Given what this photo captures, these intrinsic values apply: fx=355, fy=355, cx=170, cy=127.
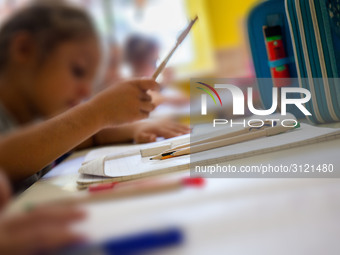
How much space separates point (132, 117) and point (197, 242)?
0.28 meters

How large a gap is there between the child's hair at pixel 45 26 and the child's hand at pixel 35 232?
2.17 feet

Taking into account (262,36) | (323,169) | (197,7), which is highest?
(197,7)

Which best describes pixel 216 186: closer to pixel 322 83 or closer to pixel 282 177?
pixel 282 177

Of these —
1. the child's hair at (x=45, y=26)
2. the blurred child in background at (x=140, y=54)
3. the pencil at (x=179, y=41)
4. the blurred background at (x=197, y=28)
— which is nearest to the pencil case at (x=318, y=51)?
the pencil at (x=179, y=41)

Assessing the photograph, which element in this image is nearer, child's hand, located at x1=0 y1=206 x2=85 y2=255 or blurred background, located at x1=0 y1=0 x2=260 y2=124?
child's hand, located at x1=0 y1=206 x2=85 y2=255

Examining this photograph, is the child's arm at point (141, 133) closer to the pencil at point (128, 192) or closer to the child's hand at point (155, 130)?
the child's hand at point (155, 130)

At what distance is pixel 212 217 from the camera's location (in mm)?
177

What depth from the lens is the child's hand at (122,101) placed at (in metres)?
0.39

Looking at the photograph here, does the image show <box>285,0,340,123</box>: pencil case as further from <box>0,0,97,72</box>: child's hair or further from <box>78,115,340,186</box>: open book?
<box>0,0,97,72</box>: child's hair

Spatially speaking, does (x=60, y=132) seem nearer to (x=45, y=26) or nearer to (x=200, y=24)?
(x=45, y=26)

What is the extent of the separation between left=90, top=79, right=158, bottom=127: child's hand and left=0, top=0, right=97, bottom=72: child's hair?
0.43 metres

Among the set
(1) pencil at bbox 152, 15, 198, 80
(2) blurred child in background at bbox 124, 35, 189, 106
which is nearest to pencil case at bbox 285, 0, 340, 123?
(1) pencil at bbox 152, 15, 198, 80

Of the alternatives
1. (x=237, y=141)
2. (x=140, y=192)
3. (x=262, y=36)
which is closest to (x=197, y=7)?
(x=262, y=36)

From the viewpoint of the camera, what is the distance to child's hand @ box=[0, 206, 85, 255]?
0.14m
